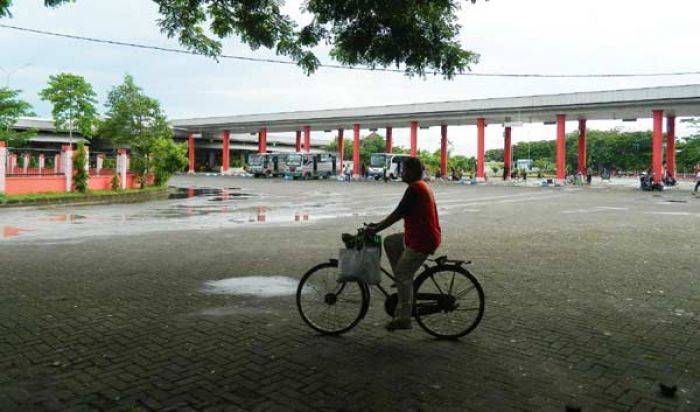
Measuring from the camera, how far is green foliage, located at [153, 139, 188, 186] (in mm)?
32031

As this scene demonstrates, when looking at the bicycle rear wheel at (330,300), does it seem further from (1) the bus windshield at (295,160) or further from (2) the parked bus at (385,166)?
(1) the bus windshield at (295,160)

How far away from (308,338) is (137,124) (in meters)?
37.9

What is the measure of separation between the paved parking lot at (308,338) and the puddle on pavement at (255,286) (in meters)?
0.05

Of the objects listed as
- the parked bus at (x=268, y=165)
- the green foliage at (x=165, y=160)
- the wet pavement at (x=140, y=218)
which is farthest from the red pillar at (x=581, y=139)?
the wet pavement at (x=140, y=218)

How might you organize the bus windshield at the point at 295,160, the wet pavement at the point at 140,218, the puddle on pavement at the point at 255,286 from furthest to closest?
the bus windshield at the point at 295,160 → the wet pavement at the point at 140,218 → the puddle on pavement at the point at 255,286

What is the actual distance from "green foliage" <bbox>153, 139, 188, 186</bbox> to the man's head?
2948 centimetres

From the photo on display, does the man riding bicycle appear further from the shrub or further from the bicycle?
the shrub

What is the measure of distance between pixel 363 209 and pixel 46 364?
Result: 52.8 ft

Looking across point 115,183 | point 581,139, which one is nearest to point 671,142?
point 581,139

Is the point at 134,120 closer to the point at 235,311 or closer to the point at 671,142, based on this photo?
the point at 235,311

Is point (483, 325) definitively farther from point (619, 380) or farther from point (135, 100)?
point (135, 100)

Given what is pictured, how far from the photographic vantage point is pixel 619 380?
13.5 ft

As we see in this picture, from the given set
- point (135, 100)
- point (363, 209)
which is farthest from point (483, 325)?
point (135, 100)

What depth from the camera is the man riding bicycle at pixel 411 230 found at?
485cm
